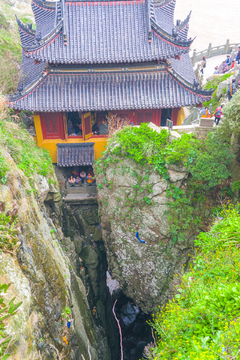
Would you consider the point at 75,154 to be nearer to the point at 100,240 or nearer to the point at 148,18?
the point at 100,240

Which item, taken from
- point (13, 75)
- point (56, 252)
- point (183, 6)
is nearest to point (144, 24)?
point (13, 75)

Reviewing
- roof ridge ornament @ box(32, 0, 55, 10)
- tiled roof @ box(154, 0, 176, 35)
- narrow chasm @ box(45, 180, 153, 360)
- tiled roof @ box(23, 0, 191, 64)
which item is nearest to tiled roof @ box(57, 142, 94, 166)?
narrow chasm @ box(45, 180, 153, 360)

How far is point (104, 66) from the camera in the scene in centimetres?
1642

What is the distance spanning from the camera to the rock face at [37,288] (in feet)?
25.6

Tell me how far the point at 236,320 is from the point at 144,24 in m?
16.2

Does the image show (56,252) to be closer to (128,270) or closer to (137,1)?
(128,270)

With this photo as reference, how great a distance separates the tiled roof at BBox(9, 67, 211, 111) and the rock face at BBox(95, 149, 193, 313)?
11.8 ft

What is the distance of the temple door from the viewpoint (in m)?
17.4

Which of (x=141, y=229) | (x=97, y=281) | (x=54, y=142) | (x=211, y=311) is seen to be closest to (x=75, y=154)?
(x=54, y=142)

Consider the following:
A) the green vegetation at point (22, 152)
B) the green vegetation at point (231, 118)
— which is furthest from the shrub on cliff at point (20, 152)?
the green vegetation at point (231, 118)

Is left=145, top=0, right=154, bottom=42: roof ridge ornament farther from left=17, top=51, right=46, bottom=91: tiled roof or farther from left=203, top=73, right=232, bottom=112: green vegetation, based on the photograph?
left=203, top=73, right=232, bottom=112: green vegetation

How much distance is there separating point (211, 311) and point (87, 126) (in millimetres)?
13681

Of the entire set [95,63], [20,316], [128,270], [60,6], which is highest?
[60,6]

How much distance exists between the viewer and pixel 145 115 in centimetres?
1784
